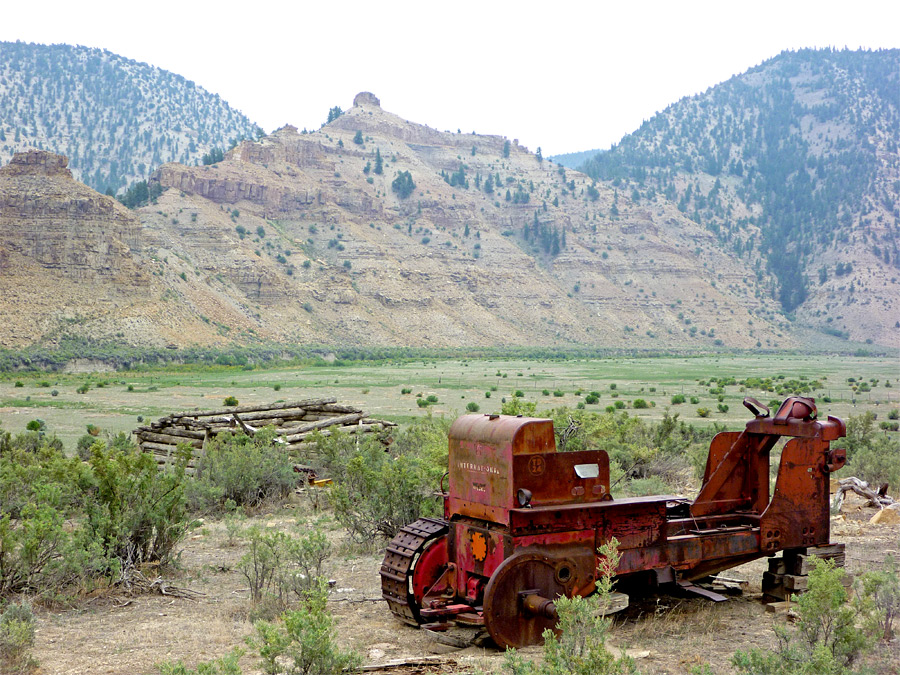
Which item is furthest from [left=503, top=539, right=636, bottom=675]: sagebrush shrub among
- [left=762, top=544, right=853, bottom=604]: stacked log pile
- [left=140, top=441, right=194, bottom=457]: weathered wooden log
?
[left=140, top=441, right=194, bottom=457]: weathered wooden log

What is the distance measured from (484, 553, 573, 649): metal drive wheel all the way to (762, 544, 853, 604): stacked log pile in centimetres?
255

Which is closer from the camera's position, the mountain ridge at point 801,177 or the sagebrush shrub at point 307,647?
the sagebrush shrub at point 307,647

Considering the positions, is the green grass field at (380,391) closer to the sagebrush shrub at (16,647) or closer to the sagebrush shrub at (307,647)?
the sagebrush shrub at (16,647)

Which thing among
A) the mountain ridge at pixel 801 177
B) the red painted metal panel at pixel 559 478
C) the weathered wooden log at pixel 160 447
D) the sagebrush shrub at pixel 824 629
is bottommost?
the weathered wooden log at pixel 160 447

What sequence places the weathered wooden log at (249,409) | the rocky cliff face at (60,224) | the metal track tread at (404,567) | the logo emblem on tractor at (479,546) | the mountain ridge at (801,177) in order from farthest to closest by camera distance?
the mountain ridge at (801,177) → the rocky cliff face at (60,224) → the weathered wooden log at (249,409) → the metal track tread at (404,567) → the logo emblem on tractor at (479,546)

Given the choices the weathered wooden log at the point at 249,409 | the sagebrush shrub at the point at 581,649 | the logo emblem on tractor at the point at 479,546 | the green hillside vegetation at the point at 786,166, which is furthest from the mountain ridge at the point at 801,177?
the sagebrush shrub at the point at 581,649

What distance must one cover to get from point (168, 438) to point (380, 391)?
2961 centimetres

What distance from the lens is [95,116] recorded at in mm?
171125

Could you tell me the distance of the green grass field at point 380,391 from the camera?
34.8 metres

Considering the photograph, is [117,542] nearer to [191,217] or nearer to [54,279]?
[54,279]

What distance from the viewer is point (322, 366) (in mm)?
78250

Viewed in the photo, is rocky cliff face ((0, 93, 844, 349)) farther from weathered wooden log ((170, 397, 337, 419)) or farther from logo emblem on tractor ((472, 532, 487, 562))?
logo emblem on tractor ((472, 532, 487, 562))

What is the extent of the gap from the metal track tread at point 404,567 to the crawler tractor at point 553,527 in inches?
0.5

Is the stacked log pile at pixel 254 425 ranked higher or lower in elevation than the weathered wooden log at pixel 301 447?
higher
